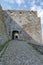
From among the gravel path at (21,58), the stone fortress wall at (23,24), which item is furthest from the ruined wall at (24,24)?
the gravel path at (21,58)

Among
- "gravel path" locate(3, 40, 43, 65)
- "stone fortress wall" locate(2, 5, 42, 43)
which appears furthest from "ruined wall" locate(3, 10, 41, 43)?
"gravel path" locate(3, 40, 43, 65)

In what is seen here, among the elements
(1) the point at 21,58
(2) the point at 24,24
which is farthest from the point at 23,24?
(1) the point at 21,58

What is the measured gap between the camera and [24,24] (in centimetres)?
1686

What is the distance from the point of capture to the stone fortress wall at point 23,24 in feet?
54.9

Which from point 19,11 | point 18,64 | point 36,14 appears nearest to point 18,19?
point 19,11

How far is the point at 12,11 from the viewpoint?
17078mm

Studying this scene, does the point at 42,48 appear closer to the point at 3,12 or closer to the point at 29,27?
the point at 29,27

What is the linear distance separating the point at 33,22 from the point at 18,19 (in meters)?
1.85

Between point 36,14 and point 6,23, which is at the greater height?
point 36,14

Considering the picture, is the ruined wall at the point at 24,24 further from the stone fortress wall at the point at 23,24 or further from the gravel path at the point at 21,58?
the gravel path at the point at 21,58

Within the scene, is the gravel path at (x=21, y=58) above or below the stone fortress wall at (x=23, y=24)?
below

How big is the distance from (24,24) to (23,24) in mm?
124

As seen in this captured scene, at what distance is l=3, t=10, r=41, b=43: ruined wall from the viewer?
16734 millimetres

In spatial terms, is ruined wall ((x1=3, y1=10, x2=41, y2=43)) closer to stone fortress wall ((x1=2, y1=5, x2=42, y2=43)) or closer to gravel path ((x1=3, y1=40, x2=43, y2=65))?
stone fortress wall ((x1=2, y1=5, x2=42, y2=43))
